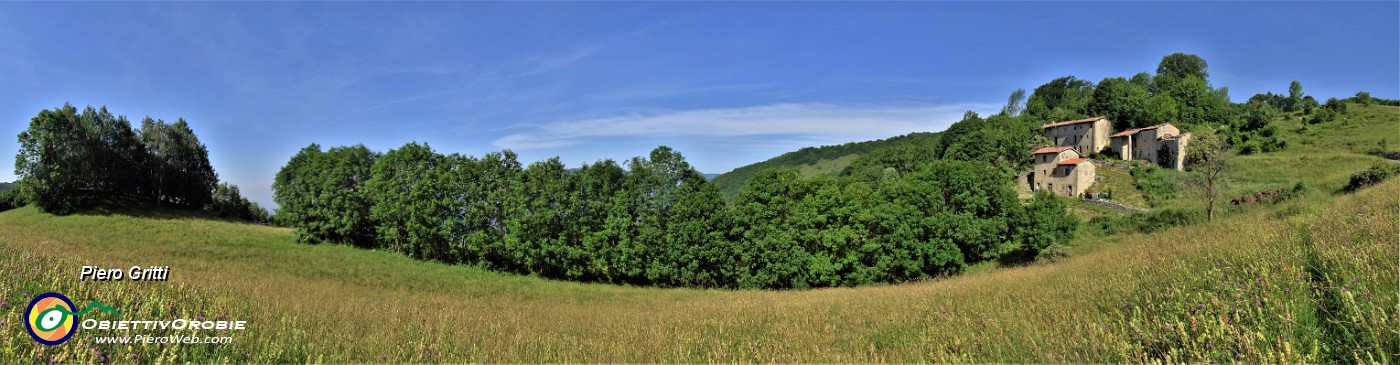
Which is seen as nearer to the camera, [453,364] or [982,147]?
[453,364]

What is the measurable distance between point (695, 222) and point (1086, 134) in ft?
287

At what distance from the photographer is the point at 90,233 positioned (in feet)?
105

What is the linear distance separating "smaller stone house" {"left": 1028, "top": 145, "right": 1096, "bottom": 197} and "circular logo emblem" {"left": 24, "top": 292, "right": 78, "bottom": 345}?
75350 mm

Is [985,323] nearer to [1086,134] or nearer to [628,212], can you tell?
[628,212]

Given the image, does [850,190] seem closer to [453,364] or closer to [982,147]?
[453,364]

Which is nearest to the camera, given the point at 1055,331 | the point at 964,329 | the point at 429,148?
the point at 1055,331

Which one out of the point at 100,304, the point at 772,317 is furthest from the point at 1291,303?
the point at 100,304

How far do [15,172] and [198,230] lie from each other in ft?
59.0

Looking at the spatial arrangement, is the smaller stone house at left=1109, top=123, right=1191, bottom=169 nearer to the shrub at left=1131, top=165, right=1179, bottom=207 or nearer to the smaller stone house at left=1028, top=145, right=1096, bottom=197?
the shrub at left=1131, top=165, right=1179, bottom=207

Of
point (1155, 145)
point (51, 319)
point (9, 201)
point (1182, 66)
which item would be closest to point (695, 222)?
point (51, 319)

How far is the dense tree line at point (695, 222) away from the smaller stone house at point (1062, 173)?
104 feet

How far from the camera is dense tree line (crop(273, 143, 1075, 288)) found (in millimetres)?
31422

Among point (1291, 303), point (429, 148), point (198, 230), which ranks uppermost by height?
point (429, 148)

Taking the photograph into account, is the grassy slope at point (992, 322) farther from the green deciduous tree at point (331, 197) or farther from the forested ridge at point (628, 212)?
the green deciduous tree at point (331, 197)
